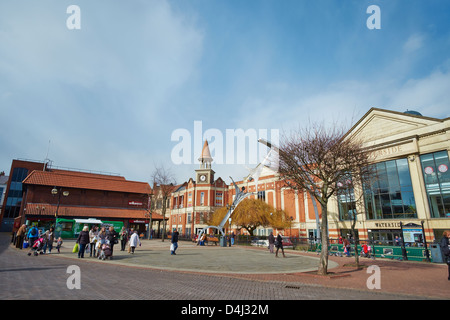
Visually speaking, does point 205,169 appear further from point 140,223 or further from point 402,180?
point 402,180

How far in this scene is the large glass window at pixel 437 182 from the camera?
2488 centimetres

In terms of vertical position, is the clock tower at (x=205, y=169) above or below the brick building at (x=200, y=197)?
A: above

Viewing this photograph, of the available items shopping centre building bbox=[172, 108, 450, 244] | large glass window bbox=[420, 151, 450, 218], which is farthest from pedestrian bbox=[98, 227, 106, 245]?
large glass window bbox=[420, 151, 450, 218]

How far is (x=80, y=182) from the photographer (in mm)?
41594

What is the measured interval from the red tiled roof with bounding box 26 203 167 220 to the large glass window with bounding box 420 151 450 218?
38.3 meters

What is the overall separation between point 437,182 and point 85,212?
45692mm

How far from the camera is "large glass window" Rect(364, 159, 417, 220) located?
27.5 meters

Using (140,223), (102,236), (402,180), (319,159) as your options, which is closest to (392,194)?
(402,180)

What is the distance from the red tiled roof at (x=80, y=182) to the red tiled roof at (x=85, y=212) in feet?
11.6

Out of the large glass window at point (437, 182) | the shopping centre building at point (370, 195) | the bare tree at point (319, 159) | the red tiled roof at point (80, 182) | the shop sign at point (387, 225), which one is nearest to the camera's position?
the bare tree at point (319, 159)

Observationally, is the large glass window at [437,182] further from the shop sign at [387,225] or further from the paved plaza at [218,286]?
the paved plaza at [218,286]

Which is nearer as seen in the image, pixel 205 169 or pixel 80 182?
pixel 80 182

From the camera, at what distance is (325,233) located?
11.8 m

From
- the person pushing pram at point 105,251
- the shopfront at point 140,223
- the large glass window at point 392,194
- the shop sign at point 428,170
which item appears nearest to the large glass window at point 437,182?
the shop sign at point 428,170
